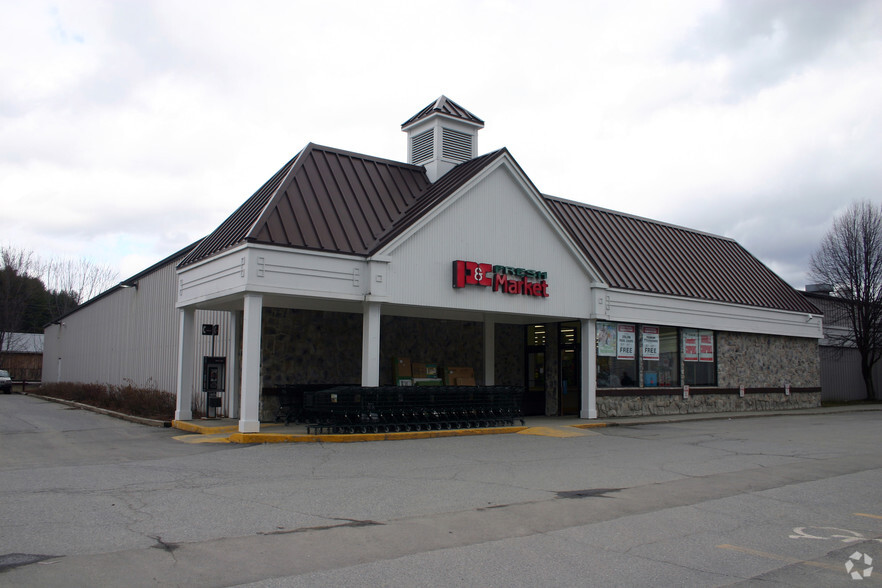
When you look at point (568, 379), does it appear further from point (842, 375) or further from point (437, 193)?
point (842, 375)

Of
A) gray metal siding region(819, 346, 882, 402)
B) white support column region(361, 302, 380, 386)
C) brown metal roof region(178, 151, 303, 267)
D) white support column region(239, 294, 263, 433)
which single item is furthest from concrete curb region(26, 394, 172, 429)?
gray metal siding region(819, 346, 882, 402)

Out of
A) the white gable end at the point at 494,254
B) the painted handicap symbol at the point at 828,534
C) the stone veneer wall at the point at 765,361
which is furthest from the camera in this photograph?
the stone veneer wall at the point at 765,361

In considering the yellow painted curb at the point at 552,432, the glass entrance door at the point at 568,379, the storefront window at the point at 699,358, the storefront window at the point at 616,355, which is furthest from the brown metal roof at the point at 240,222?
the storefront window at the point at 699,358

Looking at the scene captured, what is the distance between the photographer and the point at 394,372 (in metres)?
21.9

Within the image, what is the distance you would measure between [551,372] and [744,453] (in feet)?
32.3

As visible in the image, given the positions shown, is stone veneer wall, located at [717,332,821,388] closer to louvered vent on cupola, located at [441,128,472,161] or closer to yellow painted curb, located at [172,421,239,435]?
louvered vent on cupola, located at [441,128,472,161]

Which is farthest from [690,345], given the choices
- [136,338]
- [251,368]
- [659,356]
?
[136,338]

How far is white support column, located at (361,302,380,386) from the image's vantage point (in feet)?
57.3

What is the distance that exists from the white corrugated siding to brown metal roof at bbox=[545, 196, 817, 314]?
41.6 ft

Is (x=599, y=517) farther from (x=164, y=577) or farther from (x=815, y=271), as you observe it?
(x=815, y=271)

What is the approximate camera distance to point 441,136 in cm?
2286

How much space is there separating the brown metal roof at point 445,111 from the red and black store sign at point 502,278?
600 centimetres

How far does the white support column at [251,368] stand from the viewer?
15.9 meters

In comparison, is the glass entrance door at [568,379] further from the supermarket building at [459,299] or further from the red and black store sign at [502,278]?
the red and black store sign at [502,278]
